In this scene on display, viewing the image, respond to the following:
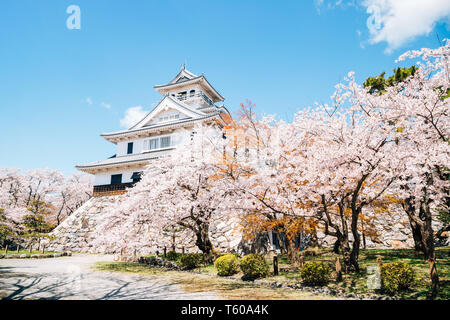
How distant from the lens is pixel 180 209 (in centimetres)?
1344

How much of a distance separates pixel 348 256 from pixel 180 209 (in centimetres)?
824

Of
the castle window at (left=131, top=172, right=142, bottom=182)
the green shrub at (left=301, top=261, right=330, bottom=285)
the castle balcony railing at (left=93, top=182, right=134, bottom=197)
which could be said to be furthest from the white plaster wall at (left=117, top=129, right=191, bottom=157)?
the green shrub at (left=301, top=261, right=330, bottom=285)

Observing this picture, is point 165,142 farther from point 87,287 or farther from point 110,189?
point 87,287

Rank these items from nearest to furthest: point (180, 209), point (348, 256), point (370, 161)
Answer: point (370, 161) → point (348, 256) → point (180, 209)

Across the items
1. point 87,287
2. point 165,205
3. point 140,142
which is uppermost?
point 140,142

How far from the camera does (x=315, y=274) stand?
9.20 m

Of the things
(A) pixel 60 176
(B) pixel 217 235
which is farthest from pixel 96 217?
(A) pixel 60 176

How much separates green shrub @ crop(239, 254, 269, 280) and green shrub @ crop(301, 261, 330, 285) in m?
1.91

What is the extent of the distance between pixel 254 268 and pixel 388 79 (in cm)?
1216

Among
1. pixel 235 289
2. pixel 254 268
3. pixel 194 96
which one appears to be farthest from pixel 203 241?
pixel 194 96

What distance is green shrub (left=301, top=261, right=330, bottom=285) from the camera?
30.1 feet

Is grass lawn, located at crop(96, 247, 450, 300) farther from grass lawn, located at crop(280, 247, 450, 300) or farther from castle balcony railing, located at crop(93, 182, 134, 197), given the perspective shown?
castle balcony railing, located at crop(93, 182, 134, 197)

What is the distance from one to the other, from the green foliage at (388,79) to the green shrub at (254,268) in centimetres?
1046
